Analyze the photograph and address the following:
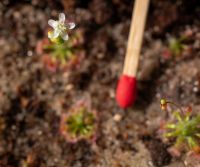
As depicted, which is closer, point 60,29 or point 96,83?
point 60,29

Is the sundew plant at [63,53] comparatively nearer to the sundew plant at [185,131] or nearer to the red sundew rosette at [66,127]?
the red sundew rosette at [66,127]

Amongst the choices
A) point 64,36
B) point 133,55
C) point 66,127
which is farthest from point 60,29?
point 66,127

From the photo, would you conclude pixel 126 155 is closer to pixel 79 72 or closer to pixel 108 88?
pixel 108 88

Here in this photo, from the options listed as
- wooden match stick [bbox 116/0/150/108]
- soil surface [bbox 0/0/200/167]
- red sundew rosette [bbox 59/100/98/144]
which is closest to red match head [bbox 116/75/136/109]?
wooden match stick [bbox 116/0/150/108]

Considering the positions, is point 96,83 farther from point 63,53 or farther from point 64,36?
point 64,36

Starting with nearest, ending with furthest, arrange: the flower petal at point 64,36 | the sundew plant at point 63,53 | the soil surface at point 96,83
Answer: the flower petal at point 64,36 → the soil surface at point 96,83 → the sundew plant at point 63,53

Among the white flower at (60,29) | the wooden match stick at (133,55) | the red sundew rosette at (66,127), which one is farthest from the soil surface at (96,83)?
the white flower at (60,29)

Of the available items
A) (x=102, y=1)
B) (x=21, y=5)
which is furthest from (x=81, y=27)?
(x=21, y=5)
